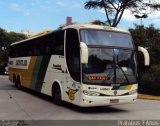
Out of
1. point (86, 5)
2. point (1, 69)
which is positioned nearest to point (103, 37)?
point (86, 5)

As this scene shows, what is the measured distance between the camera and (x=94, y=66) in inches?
518

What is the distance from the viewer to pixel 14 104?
1566cm

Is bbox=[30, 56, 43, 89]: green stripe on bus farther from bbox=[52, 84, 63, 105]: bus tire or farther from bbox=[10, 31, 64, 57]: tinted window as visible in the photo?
bbox=[52, 84, 63, 105]: bus tire

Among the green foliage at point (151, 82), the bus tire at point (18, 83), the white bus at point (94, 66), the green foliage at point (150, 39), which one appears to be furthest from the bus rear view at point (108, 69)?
the green foliage at point (150, 39)

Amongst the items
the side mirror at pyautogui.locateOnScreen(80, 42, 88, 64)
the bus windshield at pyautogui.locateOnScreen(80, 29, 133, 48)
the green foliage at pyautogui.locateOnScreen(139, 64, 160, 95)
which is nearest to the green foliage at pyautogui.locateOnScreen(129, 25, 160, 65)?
the green foliage at pyautogui.locateOnScreen(139, 64, 160, 95)

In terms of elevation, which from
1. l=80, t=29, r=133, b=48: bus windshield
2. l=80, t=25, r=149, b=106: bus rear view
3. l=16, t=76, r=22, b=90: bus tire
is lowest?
l=16, t=76, r=22, b=90: bus tire

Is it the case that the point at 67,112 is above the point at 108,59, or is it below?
below

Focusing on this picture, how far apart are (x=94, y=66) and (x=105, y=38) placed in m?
1.28

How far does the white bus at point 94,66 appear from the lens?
13.0 meters

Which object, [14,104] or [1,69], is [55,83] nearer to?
[14,104]

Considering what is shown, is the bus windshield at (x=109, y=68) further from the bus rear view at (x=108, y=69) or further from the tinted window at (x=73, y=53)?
the tinted window at (x=73, y=53)

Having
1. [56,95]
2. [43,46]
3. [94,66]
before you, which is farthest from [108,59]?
[43,46]

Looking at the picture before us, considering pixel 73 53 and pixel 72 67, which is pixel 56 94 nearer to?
pixel 72 67

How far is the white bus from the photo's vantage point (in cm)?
1298
